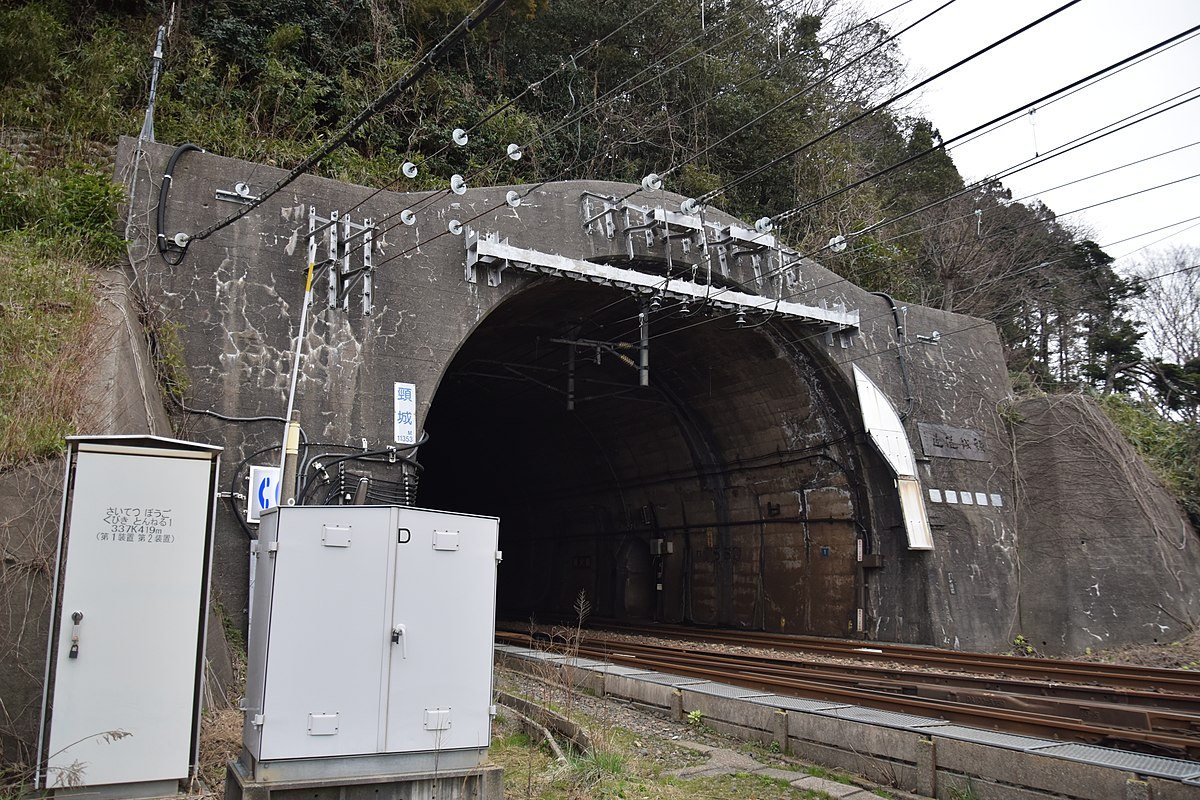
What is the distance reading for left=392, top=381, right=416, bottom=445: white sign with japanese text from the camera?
511 inches

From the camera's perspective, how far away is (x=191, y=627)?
6574mm

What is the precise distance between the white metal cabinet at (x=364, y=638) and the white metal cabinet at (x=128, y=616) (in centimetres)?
114

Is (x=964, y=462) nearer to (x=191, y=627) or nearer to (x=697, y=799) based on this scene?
(x=697, y=799)

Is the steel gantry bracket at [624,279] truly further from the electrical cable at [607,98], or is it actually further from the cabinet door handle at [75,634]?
the cabinet door handle at [75,634]

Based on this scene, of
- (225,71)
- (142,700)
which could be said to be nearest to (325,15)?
(225,71)

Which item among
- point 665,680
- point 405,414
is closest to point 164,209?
point 405,414

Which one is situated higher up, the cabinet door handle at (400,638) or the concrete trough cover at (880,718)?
the cabinet door handle at (400,638)

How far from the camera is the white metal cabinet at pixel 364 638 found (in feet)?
17.4

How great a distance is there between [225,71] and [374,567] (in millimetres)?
18759

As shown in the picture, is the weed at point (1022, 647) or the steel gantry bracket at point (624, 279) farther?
the weed at point (1022, 647)

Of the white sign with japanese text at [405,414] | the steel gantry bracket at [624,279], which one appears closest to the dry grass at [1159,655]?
the steel gantry bracket at [624,279]

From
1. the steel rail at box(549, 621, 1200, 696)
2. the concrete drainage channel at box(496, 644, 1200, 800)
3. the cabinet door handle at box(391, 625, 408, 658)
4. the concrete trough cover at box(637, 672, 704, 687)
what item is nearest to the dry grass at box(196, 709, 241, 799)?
the cabinet door handle at box(391, 625, 408, 658)

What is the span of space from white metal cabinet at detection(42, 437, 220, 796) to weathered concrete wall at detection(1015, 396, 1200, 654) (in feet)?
53.4

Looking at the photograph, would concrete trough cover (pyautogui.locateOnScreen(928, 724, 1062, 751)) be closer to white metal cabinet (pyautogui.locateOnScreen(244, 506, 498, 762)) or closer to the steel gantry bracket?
white metal cabinet (pyautogui.locateOnScreen(244, 506, 498, 762))
